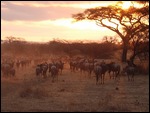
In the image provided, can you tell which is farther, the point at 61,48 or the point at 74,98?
the point at 61,48

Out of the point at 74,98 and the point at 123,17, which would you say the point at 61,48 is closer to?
the point at 123,17

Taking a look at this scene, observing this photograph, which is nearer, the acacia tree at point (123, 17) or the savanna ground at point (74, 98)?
the savanna ground at point (74, 98)

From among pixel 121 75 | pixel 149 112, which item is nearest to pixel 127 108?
pixel 149 112

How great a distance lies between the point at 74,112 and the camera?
16.8 metres

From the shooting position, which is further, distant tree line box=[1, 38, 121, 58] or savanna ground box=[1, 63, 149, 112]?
distant tree line box=[1, 38, 121, 58]

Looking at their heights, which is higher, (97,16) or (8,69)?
(97,16)

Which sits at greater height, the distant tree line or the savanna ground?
the distant tree line

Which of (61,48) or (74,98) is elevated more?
(61,48)

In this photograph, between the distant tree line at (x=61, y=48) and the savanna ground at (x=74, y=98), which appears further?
the distant tree line at (x=61, y=48)

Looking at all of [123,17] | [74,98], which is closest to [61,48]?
[123,17]

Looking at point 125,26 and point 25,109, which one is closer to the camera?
point 25,109

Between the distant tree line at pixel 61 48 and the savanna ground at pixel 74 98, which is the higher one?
the distant tree line at pixel 61 48

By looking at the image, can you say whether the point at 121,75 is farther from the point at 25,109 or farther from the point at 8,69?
the point at 25,109

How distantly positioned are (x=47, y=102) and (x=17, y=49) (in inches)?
2037
